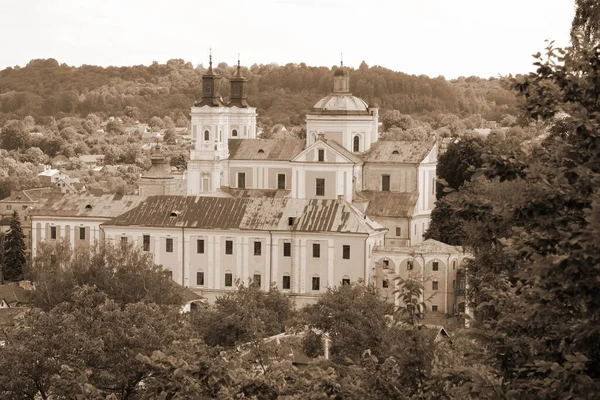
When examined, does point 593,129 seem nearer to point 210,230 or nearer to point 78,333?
point 78,333

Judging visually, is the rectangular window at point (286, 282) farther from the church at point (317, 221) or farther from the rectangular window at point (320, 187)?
the rectangular window at point (320, 187)

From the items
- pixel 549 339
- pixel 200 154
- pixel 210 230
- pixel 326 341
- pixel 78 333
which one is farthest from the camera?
pixel 200 154

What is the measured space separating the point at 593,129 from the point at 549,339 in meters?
1.90

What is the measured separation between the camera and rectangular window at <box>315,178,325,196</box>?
194 feet

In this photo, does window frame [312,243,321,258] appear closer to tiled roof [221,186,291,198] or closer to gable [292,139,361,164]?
gable [292,139,361,164]

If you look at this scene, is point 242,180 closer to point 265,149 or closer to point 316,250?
point 265,149

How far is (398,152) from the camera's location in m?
61.2

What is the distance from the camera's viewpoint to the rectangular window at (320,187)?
194ft

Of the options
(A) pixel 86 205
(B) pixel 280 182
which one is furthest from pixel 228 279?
(B) pixel 280 182

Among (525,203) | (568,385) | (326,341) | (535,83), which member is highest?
(535,83)

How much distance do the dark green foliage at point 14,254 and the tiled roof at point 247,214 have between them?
11.0m

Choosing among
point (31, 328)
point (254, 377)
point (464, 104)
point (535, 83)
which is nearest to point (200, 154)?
point (31, 328)

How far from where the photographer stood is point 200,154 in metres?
64.4

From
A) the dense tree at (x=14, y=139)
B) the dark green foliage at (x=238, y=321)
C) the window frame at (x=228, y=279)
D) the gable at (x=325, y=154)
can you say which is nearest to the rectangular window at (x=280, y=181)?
the gable at (x=325, y=154)
